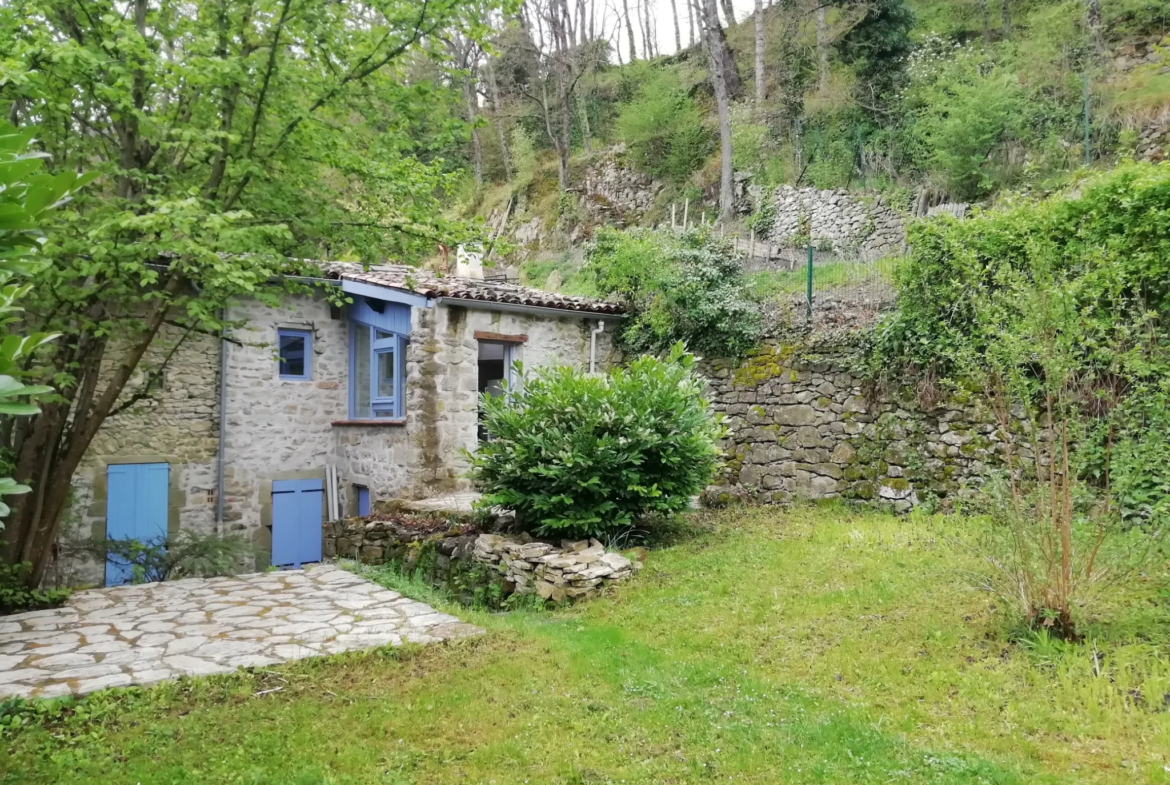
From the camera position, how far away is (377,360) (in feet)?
39.2

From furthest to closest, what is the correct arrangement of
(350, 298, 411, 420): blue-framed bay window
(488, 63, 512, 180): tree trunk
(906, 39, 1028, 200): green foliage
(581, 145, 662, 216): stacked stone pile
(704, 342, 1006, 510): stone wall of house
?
(488, 63, 512, 180): tree trunk → (581, 145, 662, 216): stacked stone pile → (906, 39, 1028, 200): green foliage → (350, 298, 411, 420): blue-framed bay window → (704, 342, 1006, 510): stone wall of house

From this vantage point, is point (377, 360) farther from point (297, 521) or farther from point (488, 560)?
point (488, 560)

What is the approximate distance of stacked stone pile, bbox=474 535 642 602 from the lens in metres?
6.67

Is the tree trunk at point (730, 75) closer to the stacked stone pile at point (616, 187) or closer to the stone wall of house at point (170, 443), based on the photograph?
the stacked stone pile at point (616, 187)

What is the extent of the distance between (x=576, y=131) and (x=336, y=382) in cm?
1675

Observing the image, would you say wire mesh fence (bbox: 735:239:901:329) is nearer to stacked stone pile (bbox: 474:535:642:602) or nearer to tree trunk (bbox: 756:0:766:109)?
stacked stone pile (bbox: 474:535:642:602)

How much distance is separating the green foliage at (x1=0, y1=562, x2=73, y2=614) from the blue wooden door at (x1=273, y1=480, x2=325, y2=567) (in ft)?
16.6

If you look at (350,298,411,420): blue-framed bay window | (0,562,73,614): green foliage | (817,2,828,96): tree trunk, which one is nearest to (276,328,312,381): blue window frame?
(350,298,411,420): blue-framed bay window

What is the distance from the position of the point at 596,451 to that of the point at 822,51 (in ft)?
52.2

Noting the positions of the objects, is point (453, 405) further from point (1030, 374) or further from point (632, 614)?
point (1030, 374)

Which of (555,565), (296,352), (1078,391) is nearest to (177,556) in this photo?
(296,352)

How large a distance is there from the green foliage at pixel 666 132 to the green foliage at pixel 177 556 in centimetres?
1558

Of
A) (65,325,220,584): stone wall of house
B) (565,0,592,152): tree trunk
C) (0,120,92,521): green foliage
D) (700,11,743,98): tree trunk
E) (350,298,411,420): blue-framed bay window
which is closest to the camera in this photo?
(0,120,92,521): green foliage

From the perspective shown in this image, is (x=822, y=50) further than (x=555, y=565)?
Yes
